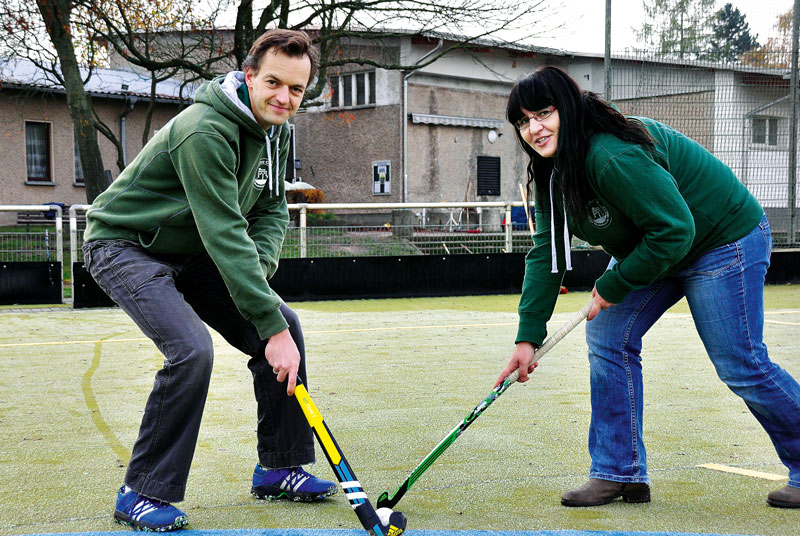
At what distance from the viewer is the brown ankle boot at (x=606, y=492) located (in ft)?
9.90

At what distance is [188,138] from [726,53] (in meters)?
10.9

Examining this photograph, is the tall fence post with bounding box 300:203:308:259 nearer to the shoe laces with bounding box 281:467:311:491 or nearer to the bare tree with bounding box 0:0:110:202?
the bare tree with bounding box 0:0:110:202

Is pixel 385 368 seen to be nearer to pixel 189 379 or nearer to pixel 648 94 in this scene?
pixel 189 379

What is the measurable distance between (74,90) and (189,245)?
1360 centimetres

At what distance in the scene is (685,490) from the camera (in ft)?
10.4

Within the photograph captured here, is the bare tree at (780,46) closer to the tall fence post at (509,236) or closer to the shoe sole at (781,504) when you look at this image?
the tall fence post at (509,236)

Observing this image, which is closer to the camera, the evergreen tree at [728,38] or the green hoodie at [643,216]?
the green hoodie at [643,216]

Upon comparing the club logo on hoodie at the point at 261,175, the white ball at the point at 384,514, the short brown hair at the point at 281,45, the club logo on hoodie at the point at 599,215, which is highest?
the short brown hair at the point at 281,45

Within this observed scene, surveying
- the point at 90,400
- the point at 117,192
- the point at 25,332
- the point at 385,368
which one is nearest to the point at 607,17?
the point at 385,368

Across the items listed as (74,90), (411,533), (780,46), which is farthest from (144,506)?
(74,90)

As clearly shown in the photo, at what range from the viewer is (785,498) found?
116 inches

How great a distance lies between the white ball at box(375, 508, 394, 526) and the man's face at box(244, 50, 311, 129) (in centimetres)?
132

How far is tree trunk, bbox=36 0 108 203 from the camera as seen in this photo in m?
14.8

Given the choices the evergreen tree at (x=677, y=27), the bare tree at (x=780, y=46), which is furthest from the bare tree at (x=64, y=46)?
the bare tree at (x=780, y=46)
